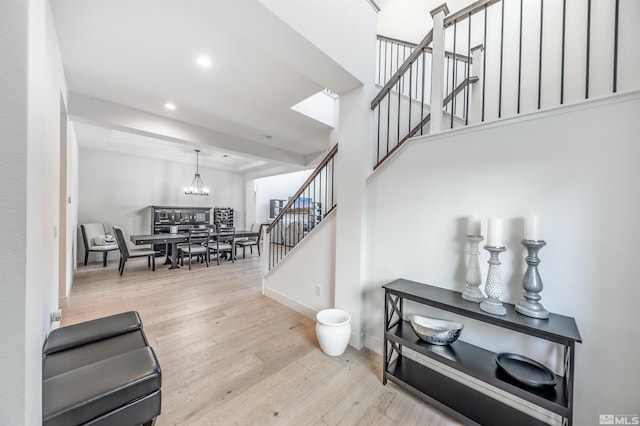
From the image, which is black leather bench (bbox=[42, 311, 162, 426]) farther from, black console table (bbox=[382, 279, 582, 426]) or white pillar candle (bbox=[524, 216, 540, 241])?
white pillar candle (bbox=[524, 216, 540, 241])

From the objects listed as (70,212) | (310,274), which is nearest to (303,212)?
(310,274)

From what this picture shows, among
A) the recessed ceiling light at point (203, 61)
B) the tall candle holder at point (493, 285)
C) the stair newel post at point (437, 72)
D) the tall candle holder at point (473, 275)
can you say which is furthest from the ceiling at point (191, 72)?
the tall candle holder at point (493, 285)

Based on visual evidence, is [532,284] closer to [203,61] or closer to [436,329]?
[436,329]

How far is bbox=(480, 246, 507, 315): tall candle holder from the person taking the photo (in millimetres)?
1439

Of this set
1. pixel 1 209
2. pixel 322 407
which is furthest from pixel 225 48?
pixel 322 407

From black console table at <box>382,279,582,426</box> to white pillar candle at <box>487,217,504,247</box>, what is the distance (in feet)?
1.32

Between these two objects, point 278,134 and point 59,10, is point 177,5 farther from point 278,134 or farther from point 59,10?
point 278,134

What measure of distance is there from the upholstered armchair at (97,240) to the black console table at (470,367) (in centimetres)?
616

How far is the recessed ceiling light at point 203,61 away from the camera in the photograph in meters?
2.45

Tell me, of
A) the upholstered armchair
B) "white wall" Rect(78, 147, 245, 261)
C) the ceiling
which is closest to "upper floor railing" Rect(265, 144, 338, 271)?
the ceiling

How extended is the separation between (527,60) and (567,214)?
6.18ft

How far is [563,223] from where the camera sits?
1382 mm

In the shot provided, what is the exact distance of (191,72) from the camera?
2686mm

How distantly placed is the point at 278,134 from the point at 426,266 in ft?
12.6
